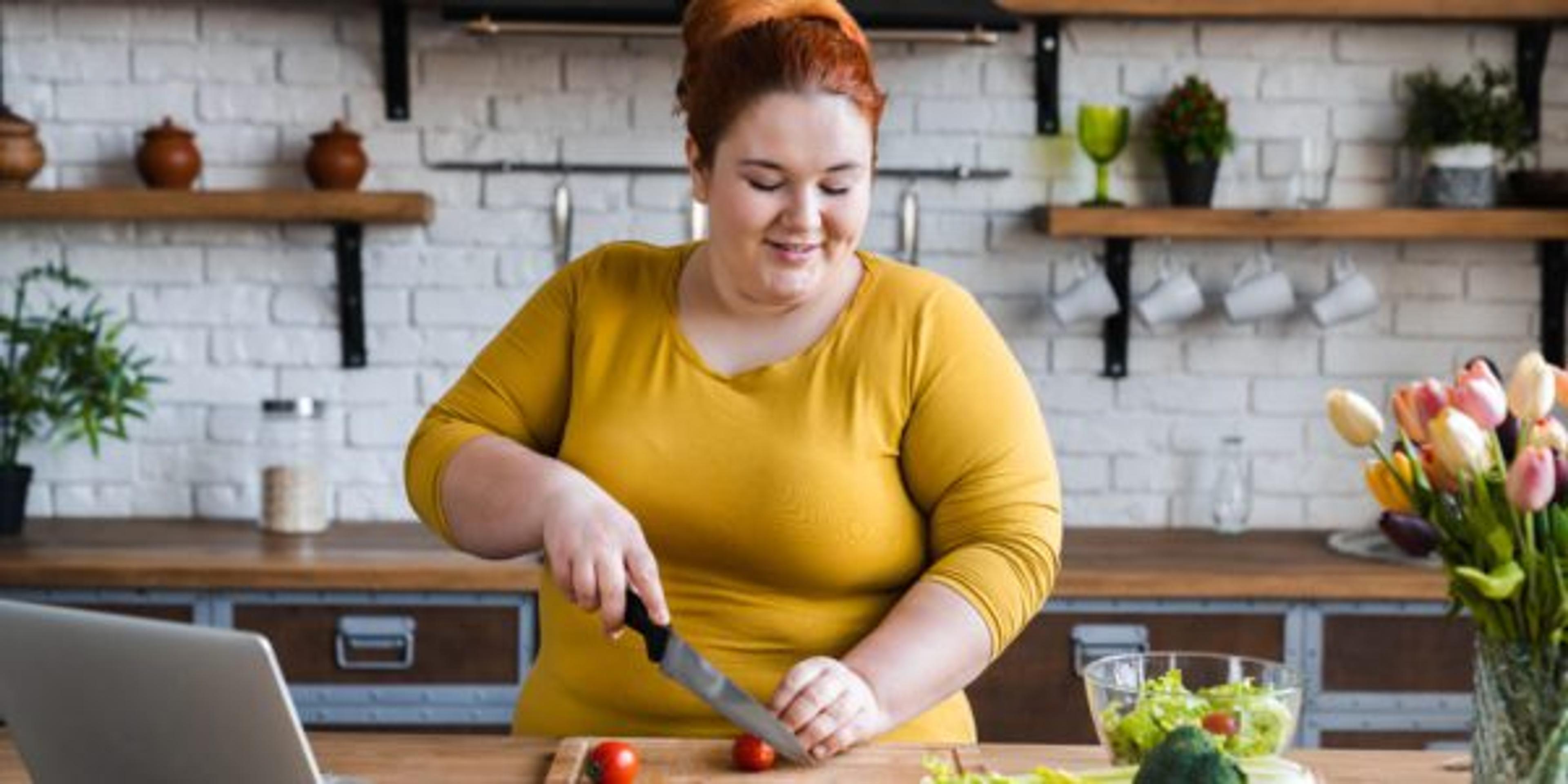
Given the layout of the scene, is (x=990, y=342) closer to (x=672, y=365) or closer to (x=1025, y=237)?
(x=672, y=365)

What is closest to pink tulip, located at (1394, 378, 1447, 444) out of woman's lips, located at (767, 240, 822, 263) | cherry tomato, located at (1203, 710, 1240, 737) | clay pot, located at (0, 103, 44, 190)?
cherry tomato, located at (1203, 710, 1240, 737)

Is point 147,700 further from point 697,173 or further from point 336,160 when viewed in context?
point 336,160

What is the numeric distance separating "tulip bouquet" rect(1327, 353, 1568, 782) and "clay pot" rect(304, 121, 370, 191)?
246 cm

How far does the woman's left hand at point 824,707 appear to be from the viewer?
1762mm

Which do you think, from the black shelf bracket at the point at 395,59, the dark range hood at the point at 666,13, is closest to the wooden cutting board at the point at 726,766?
the dark range hood at the point at 666,13

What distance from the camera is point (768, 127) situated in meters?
1.92

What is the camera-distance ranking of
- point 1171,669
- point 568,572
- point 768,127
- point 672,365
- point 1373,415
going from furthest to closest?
point 672,365 < point 768,127 < point 568,572 < point 1171,669 < point 1373,415

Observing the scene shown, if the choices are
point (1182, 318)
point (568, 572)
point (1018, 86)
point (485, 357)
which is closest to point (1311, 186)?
point (1182, 318)

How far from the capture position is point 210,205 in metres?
3.52

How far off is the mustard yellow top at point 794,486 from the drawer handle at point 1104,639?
4.00ft

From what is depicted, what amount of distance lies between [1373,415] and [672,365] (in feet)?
2.70

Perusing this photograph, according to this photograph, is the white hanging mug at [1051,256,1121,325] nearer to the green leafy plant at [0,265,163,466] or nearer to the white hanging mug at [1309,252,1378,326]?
the white hanging mug at [1309,252,1378,326]

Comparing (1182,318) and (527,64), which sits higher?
(527,64)

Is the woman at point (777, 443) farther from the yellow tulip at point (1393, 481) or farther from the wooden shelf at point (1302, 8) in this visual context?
the wooden shelf at point (1302, 8)
